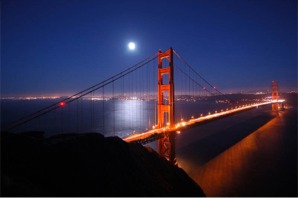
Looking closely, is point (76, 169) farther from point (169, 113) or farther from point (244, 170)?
point (244, 170)

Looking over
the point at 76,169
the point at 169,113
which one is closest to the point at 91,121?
the point at 169,113

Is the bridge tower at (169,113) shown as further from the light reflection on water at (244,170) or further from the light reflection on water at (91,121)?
the light reflection on water at (91,121)

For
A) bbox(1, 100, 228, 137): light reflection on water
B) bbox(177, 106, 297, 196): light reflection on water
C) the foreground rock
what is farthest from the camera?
bbox(1, 100, 228, 137): light reflection on water

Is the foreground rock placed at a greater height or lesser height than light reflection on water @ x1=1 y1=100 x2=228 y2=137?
greater

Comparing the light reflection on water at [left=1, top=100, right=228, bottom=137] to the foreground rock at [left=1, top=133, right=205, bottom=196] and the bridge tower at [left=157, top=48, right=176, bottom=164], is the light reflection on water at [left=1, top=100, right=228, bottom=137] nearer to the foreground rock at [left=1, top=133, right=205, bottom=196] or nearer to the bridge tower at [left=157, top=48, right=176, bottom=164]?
the bridge tower at [left=157, top=48, right=176, bottom=164]

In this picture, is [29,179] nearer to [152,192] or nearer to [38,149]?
[38,149]

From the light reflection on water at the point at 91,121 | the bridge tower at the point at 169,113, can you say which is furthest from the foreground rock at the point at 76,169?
the light reflection on water at the point at 91,121

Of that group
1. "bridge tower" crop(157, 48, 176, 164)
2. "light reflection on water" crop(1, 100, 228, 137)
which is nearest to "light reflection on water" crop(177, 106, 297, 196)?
"bridge tower" crop(157, 48, 176, 164)

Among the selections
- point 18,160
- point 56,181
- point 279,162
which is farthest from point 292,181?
point 18,160
